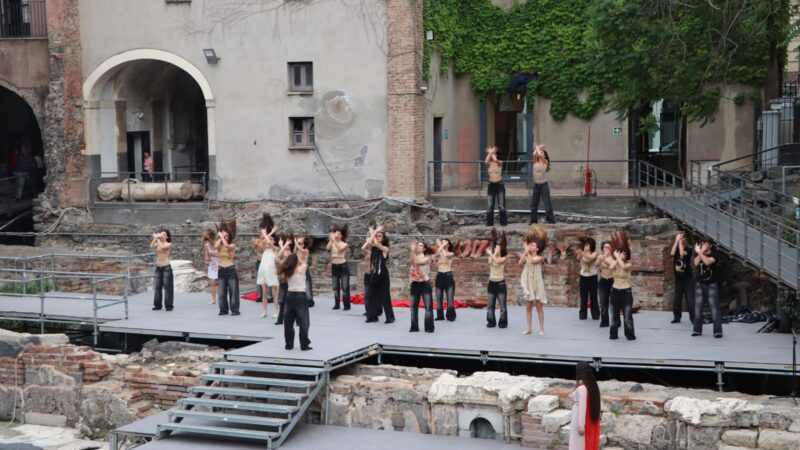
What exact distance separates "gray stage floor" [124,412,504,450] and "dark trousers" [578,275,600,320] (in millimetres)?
4752

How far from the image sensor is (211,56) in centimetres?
2880

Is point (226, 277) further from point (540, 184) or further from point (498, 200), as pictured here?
point (540, 184)

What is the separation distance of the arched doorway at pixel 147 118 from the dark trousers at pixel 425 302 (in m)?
12.1

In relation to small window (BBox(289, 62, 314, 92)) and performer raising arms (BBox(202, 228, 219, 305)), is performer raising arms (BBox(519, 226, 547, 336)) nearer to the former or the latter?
performer raising arms (BBox(202, 228, 219, 305))

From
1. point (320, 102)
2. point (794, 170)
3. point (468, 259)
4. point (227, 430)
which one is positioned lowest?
point (227, 430)

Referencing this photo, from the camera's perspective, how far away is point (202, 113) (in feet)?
113

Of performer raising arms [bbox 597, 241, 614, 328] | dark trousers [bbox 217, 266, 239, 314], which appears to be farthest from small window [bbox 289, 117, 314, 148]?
performer raising arms [bbox 597, 241, 614, 328]

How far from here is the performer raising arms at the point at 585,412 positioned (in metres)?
12.8

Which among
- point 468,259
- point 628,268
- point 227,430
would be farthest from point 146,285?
point 628,268

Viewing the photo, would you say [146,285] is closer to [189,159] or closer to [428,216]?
[428,216]

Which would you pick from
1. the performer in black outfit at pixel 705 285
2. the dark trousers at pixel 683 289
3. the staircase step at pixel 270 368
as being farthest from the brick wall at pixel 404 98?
the staircase step at pixel 270 368

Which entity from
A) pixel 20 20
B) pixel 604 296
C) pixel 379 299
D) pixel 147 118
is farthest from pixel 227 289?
pixel 20 20

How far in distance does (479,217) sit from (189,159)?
10.7 meters

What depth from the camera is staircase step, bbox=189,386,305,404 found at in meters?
15.7
